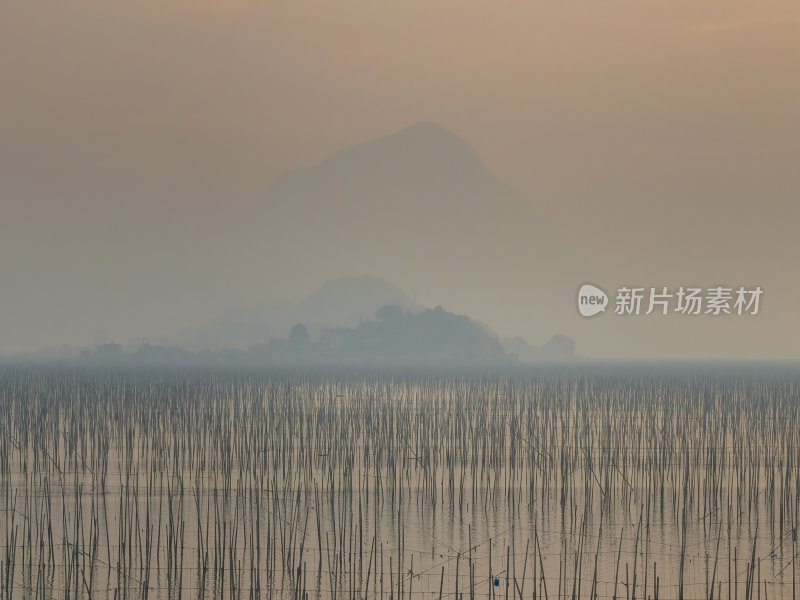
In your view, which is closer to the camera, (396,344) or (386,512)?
(386,512)

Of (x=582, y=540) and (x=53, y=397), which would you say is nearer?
(x=582, y=540)

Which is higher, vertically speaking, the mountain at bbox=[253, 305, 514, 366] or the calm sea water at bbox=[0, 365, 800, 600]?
the mountain at bbox=[253, 305, 514, 366]

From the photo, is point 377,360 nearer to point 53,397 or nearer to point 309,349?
point 309,349

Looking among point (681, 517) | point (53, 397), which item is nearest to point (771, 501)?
point (681, 517)

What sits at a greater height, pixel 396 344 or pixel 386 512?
pixel 396 344

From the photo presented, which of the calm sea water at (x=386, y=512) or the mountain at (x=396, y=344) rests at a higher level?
the mountain at (x=396, y=344)

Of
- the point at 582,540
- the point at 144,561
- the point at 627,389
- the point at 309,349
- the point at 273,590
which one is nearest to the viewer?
the point at 273,590

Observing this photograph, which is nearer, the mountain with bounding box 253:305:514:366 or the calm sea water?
the calm sea water

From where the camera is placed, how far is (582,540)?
310 inches

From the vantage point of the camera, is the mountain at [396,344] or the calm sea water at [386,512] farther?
the mountain at [396,344]

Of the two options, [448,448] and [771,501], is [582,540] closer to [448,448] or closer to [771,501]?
[771,501]

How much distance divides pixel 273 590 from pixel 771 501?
175 inches

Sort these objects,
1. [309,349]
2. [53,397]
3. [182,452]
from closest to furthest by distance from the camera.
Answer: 1. [182,452]
2. [53,397]
3. [309,349]

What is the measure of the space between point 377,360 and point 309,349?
16.2 ft
